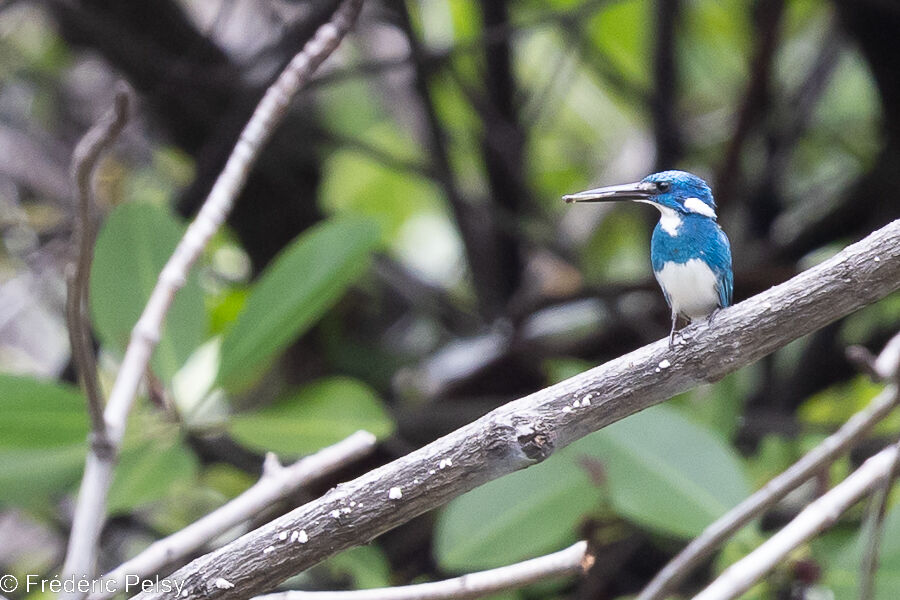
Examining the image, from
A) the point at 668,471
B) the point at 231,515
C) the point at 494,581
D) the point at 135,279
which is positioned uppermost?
the point at 135,279

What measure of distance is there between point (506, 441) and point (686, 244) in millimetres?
529

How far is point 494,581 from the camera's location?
2.59 ft

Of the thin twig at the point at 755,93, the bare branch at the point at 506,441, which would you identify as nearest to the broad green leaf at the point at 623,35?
the thin twig at the point at 755,93

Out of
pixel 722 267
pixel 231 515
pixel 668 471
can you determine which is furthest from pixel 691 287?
pixel 231 515

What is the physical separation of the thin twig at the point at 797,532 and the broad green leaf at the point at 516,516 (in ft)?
1.73

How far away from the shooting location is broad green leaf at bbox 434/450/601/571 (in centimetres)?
146

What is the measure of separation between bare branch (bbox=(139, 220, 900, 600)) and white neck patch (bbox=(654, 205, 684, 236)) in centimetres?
40

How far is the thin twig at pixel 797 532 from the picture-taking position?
0.88 meters

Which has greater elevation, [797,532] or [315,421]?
[315,421]

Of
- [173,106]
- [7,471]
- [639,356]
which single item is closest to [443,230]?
[173,106]

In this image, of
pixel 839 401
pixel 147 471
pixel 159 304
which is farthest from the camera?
pixel 839 401

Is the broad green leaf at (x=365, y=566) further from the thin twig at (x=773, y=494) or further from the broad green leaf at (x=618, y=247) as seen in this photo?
the broad green leaf at (x=618, y=247)

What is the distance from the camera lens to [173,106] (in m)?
2.05

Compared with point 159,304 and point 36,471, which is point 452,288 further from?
point 159,304
